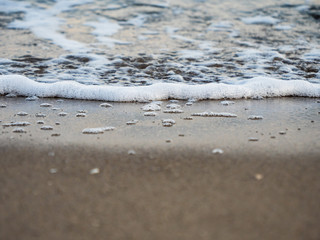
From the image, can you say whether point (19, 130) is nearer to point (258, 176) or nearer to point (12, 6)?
point (258, 176)

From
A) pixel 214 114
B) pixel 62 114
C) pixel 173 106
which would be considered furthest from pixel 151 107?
pixel 62 114

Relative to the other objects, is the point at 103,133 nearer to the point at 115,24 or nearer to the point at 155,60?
the point at 155,60

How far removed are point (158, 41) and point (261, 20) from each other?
2.48 meters

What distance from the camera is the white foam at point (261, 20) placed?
660 cm

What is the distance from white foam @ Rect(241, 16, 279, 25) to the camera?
6602 millimetres

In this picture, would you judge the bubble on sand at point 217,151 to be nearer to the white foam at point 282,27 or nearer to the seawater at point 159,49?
the seawater at point 159,49

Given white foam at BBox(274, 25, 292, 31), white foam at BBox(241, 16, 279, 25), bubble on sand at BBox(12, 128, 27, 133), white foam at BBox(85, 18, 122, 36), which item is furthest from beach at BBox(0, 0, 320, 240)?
white foam at BBox(241, 16, 279, 25)

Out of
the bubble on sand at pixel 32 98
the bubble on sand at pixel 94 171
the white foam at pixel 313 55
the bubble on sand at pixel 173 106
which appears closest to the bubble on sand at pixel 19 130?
the bubble on sand at pixel 94 171

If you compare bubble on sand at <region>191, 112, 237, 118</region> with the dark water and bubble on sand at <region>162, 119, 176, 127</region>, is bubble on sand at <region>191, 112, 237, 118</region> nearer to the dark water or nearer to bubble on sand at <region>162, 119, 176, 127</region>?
bubble on sand at <region>162, 119, 176, 127</region>

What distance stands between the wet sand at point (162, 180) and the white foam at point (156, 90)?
2.07 ft

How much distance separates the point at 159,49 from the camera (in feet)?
16.0

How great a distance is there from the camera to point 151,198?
4.64 ft

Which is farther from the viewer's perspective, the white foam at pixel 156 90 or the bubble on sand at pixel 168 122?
the white foam at pixel 156 90

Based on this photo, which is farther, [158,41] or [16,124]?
[158,41]
